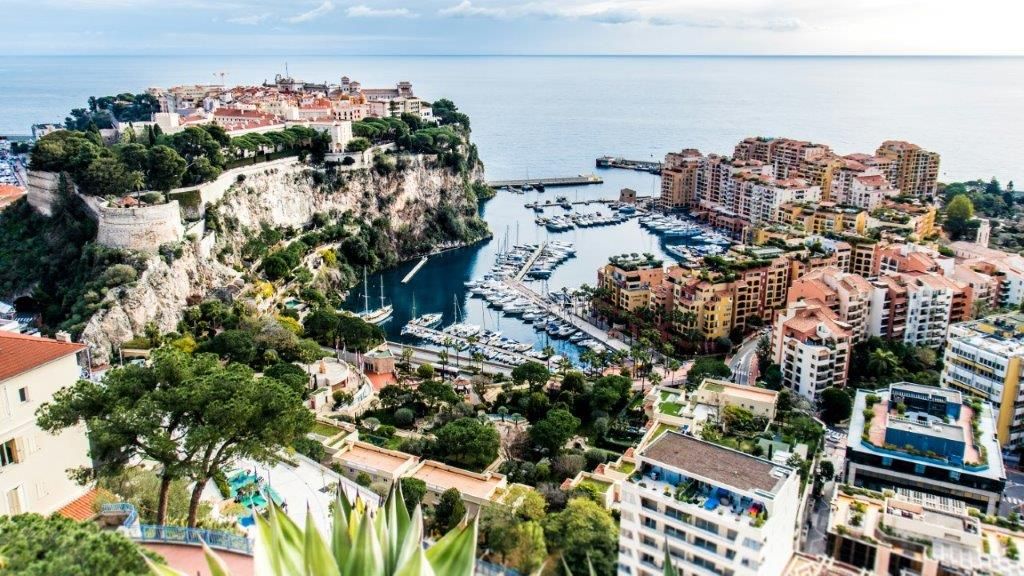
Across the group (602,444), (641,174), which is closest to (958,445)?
(602,444)

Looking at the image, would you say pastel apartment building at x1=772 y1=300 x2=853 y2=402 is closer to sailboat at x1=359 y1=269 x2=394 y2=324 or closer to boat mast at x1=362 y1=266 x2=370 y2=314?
sailboat at x1=359 y1=269 x2=394 y2=324

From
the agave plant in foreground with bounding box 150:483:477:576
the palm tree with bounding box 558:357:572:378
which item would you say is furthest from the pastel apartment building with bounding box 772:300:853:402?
the agave plant in foreground with bounding box 150:483:477:576

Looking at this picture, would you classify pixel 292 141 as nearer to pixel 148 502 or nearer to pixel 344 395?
pixel 344 395

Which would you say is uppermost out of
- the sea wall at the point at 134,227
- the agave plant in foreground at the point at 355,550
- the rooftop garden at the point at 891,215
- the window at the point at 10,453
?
the agave plant in foreground at the point at 355,550

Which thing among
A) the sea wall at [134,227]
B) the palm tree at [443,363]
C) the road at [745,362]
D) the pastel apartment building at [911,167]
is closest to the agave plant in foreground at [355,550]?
the palm tree at [443,363]

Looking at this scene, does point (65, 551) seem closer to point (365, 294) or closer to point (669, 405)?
point (669, 405)

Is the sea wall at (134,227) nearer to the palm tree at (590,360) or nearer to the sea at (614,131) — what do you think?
the sea at (614,131)
